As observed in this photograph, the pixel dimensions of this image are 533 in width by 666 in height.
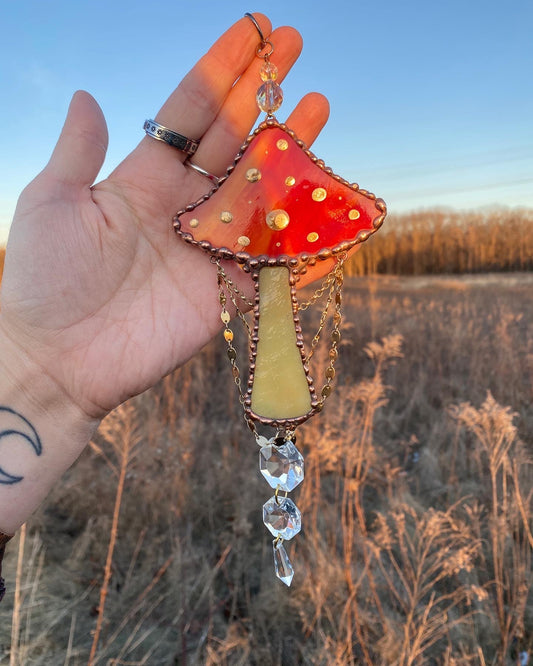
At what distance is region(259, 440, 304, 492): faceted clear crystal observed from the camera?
150 centimetres

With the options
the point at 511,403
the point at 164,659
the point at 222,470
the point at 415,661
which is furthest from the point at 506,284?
the point at 164,659

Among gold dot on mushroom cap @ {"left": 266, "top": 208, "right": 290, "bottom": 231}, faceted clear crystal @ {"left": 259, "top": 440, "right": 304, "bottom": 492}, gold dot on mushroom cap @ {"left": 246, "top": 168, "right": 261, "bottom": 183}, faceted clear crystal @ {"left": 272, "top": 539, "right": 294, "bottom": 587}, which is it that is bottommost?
faceted clear crystal @ {"left": 272, "top": 539, "right": 294, "bottom": 587}

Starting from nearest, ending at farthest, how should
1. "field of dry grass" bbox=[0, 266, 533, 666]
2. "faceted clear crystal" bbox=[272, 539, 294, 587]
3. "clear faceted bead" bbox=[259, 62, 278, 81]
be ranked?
"faceted clear crystal" bbox=[272, 539, 294, 587]
"clear faceted bead" bbox=[259, 62, 278, 81]
"field of dry grass" bbox=[0, 266, 533, 666]

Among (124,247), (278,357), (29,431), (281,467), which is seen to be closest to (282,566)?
(281,467)

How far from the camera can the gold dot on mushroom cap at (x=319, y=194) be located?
1617mm

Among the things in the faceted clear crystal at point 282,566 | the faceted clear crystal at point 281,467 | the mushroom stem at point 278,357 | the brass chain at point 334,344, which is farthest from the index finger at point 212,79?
the faceted clear crystal at point 282,566

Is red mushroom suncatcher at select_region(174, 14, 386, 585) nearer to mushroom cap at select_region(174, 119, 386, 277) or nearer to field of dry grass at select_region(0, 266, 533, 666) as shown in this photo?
mushroom cap at select_region(174, 119, 386, 277)

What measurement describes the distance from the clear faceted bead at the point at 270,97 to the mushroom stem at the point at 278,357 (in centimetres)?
59

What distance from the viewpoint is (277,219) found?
5.31 ft

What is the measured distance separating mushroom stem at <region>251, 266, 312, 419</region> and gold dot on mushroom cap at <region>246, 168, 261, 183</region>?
31cm

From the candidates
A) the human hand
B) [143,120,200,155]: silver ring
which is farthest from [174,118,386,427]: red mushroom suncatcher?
[143,120,200,155]: silver ring

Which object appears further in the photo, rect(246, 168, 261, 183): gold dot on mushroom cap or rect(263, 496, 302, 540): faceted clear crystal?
rect(246, 168, 261, 183): gold dot on mushroom cap

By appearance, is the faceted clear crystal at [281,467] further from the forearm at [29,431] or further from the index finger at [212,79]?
the index finger at [212,79]

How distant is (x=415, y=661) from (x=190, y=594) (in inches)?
47.6
